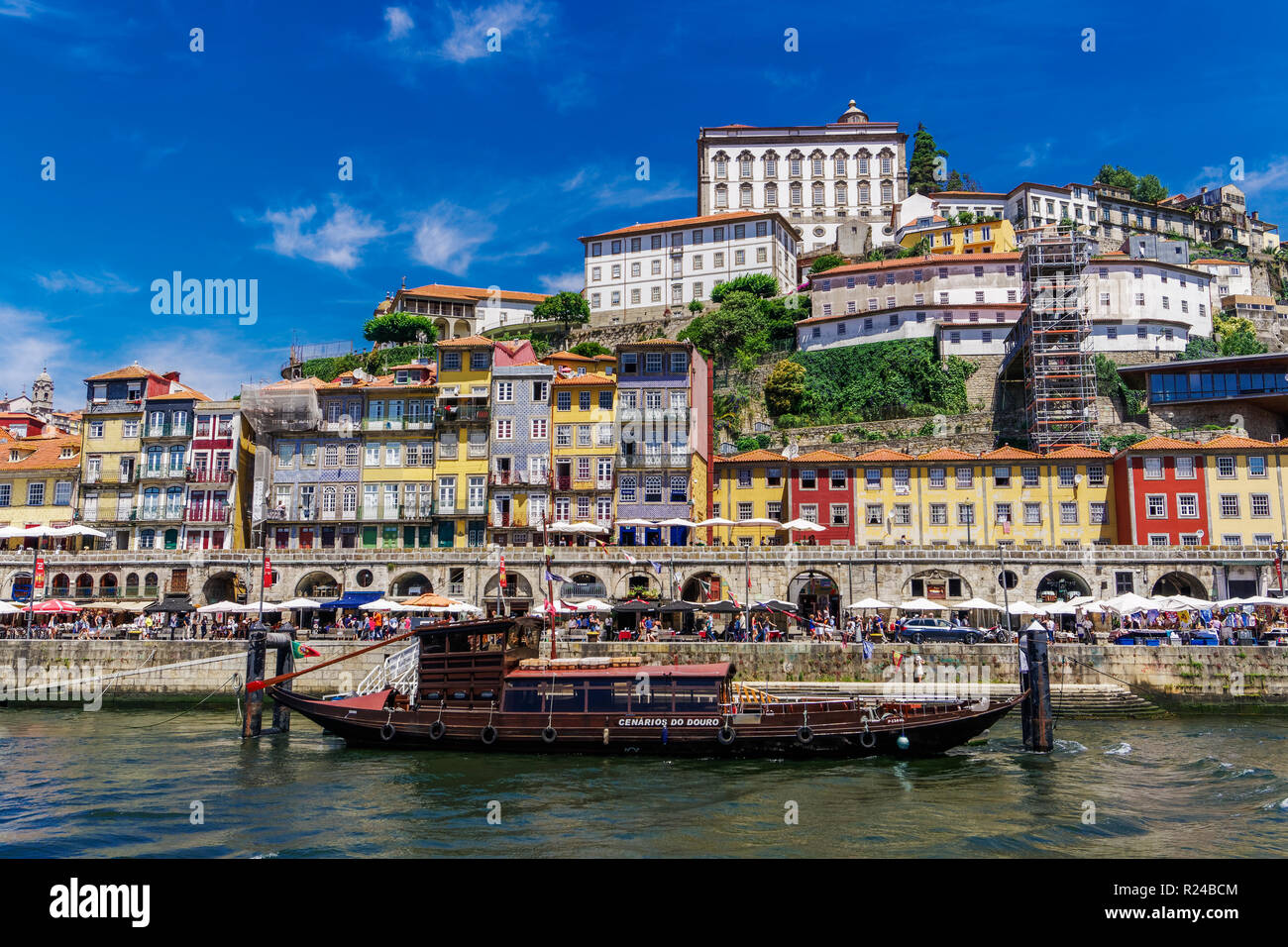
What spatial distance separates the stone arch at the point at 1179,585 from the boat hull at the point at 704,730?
1030 inches

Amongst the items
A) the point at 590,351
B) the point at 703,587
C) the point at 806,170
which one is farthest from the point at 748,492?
the point at 806,170

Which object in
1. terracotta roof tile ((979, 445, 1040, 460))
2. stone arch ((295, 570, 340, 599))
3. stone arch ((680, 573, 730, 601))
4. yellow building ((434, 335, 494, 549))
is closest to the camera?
stone arch ((680, 573, 730, 601))

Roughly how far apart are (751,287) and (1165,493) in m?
52.6

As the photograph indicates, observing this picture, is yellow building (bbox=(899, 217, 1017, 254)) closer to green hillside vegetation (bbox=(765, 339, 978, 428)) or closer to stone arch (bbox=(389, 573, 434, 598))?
green hillside vegetation (bbox=(765, 339, 978, 428))

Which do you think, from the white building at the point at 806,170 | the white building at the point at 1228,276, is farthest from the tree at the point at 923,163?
the white building at the point at 1228,276

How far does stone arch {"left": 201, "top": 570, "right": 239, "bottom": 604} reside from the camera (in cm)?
5678

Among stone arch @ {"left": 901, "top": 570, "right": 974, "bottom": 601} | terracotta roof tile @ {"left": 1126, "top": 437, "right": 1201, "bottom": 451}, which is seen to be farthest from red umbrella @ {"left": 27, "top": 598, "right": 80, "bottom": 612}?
terracotta roof tile @ {"left": 1126, "top": 437, "right": 1201, "bottom": 451}

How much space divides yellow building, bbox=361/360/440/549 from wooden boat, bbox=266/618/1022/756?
87.1 ft

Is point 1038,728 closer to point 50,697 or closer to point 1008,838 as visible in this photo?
point 1008,838

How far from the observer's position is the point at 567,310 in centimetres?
10306

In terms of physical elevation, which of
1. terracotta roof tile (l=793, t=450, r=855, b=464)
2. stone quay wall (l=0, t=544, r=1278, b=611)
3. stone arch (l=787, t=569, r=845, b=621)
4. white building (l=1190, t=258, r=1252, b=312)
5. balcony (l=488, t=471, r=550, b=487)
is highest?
white building (l=1190, t=258, r=1252, b=312)

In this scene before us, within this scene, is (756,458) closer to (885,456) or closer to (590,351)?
(885,456)
